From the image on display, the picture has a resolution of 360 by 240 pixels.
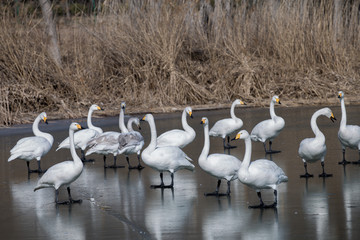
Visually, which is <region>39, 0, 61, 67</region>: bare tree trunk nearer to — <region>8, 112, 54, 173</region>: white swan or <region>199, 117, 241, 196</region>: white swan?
<region>8, 112, 54, 173</region>: white swan

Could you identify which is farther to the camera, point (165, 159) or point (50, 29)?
point (50, 29)

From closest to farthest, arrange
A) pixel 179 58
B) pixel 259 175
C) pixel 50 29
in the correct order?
1. pixel 259 175
2. pixel 179 58
3. pixel 50 29

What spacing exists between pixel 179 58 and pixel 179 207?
1227cm

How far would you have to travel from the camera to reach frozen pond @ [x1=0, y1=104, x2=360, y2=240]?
625 cm

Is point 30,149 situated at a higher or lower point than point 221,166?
higher

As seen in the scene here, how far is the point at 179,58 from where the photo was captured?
63.4ft

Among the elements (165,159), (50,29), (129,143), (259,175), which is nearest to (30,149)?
(129,143)

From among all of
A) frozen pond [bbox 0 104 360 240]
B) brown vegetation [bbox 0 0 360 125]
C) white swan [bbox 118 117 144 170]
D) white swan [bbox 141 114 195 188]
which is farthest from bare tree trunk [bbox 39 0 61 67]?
white swan [bbox 141 114 195 188]

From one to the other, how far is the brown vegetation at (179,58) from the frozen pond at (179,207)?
6.57 meters

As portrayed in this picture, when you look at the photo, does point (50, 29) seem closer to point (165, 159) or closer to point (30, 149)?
point (30, 149)

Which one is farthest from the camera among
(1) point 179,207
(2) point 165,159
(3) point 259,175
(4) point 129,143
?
(4) point 129,143

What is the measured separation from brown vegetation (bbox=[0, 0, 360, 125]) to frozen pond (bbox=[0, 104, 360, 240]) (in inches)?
259

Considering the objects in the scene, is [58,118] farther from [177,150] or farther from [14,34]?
[177,150]

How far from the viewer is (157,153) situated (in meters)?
8.50
